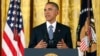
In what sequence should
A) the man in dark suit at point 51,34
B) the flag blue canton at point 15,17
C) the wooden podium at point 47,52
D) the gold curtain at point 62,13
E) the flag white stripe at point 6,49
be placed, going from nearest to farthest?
the wooden podium at point 47,52 < the man in dark suit at point 51,34 < the flag white stripe at point 6,49 < the flag blue canton at point 15,17 < the gold curtain at point 62,13

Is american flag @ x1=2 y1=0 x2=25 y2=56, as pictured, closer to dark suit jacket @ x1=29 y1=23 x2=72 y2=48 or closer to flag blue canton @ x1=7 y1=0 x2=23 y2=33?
flag blue canton @ x1=7 y1=0 x2=23 y2=33

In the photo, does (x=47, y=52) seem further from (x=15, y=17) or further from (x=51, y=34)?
(x=15, y=17)

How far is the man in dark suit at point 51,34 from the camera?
152 inches

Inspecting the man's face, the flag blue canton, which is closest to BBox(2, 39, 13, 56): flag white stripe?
the flag blue canton

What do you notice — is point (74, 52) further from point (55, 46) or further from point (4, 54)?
point (4, 54)

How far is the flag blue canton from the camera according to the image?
Answer: 4.37 meters

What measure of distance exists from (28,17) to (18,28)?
519mm

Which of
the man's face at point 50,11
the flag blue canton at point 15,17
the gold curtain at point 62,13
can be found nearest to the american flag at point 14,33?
the flag blue canton at point 15,17

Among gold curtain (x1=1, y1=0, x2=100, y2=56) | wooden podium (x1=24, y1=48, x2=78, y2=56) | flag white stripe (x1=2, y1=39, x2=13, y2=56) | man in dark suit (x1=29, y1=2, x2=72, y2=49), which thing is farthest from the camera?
gold curtain (x1=1, y1=0, x2=100, y2=56)

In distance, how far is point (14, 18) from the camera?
14.4ft

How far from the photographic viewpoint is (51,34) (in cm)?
400

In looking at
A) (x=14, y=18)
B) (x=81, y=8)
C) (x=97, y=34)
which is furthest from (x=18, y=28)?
Result: (x=97, y=34)

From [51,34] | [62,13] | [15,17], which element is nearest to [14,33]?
[15,17]

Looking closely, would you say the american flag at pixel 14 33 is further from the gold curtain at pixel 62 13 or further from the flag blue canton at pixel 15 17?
the gold curtain at pixel 62 13
